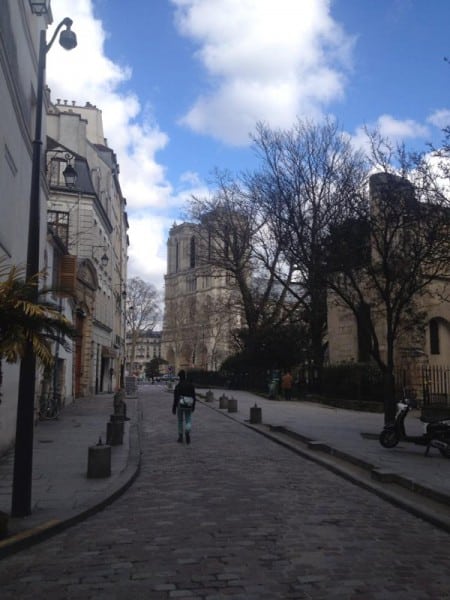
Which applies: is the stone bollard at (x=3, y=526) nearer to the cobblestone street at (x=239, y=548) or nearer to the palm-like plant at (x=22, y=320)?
the cobblestone street at (x=239, y=548)

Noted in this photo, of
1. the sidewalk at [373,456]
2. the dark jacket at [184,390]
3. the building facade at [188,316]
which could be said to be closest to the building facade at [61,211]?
the dark jacket at [184,390]

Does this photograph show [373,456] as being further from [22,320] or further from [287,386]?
[287,386]

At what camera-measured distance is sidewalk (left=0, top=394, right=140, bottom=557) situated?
6277 millimetres

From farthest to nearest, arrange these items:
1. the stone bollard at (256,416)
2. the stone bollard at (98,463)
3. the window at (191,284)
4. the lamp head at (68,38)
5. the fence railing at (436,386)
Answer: the window at (191,284)
the fence railing at (436,386)
the stone bollard at (256,416)
the stone bollard at (98,463)
the lamp head at (68,38)

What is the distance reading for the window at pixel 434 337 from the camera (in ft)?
90.9

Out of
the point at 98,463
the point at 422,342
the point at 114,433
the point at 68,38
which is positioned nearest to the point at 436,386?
the point at 422,342

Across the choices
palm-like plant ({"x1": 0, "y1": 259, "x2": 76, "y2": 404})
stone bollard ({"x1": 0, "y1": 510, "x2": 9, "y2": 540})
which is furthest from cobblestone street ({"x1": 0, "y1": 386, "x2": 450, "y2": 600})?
palm-like plant ({"x1": 0, "y1": 259, "x2": 76, "y2": 404})

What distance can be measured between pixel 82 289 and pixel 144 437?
13179mm

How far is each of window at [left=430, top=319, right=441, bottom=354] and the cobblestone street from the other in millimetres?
19928

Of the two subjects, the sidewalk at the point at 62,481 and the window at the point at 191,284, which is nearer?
the sidewalk at the point at 62,481

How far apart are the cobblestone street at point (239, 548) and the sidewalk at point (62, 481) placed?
6.2 inches

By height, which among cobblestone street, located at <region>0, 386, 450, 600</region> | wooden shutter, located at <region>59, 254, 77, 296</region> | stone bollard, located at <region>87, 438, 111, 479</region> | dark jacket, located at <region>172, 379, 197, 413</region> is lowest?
cobblestone street, located at <region>0, 386, 450, 600</region>

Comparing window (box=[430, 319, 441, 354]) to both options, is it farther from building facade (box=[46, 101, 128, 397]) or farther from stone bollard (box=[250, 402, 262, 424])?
building facade (box=[46, 101, 128, 397])

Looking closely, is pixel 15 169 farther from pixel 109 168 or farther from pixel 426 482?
pixel 109 168
